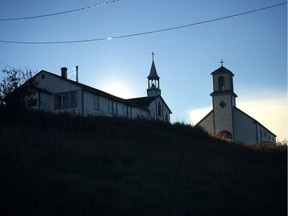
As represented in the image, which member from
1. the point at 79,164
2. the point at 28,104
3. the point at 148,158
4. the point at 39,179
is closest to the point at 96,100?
the point at 28,104

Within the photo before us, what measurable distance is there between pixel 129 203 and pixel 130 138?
1477 cm

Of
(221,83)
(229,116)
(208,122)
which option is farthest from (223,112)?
(221,83)

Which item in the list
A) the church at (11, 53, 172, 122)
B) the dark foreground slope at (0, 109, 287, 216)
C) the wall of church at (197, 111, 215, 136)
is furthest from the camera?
the wall of church at (197, 111, 215, 136)

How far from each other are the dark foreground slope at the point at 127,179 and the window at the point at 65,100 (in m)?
15.8

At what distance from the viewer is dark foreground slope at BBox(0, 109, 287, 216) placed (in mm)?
11258

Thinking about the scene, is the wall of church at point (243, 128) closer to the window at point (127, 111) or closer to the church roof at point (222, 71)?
the church roof at point (222, 71)

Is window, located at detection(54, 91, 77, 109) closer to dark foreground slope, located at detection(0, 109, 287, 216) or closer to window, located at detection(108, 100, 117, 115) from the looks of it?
window, located at detection(108, 100, 117, 115)

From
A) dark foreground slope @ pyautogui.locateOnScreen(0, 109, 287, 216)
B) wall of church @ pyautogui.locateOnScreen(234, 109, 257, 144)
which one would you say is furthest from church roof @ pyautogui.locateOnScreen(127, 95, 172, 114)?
dark foreground slope @ pyautogui.locateOnScreen(0, 109, 287, 216)

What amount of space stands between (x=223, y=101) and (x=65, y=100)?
74.4 feet

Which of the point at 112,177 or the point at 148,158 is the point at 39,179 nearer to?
the point at 112,177

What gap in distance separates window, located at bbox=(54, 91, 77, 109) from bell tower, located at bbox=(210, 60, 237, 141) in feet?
69.6

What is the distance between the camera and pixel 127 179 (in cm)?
1443

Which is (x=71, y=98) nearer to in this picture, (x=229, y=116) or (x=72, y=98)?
(x=72, y=98)

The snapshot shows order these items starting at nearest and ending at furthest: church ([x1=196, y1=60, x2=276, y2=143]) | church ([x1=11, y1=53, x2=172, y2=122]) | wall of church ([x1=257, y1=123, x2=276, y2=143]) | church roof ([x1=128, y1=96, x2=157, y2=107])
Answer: church ([x1=11, y1=53, x2=172, y2=122]) < church ([x1=196, y1=60, x2=276, y2=143]) < church roof ([x1=128, y1=96, x2=157, y2=107]) < wall of church ([x1=257, y1=123, x2=276, y2=143])
